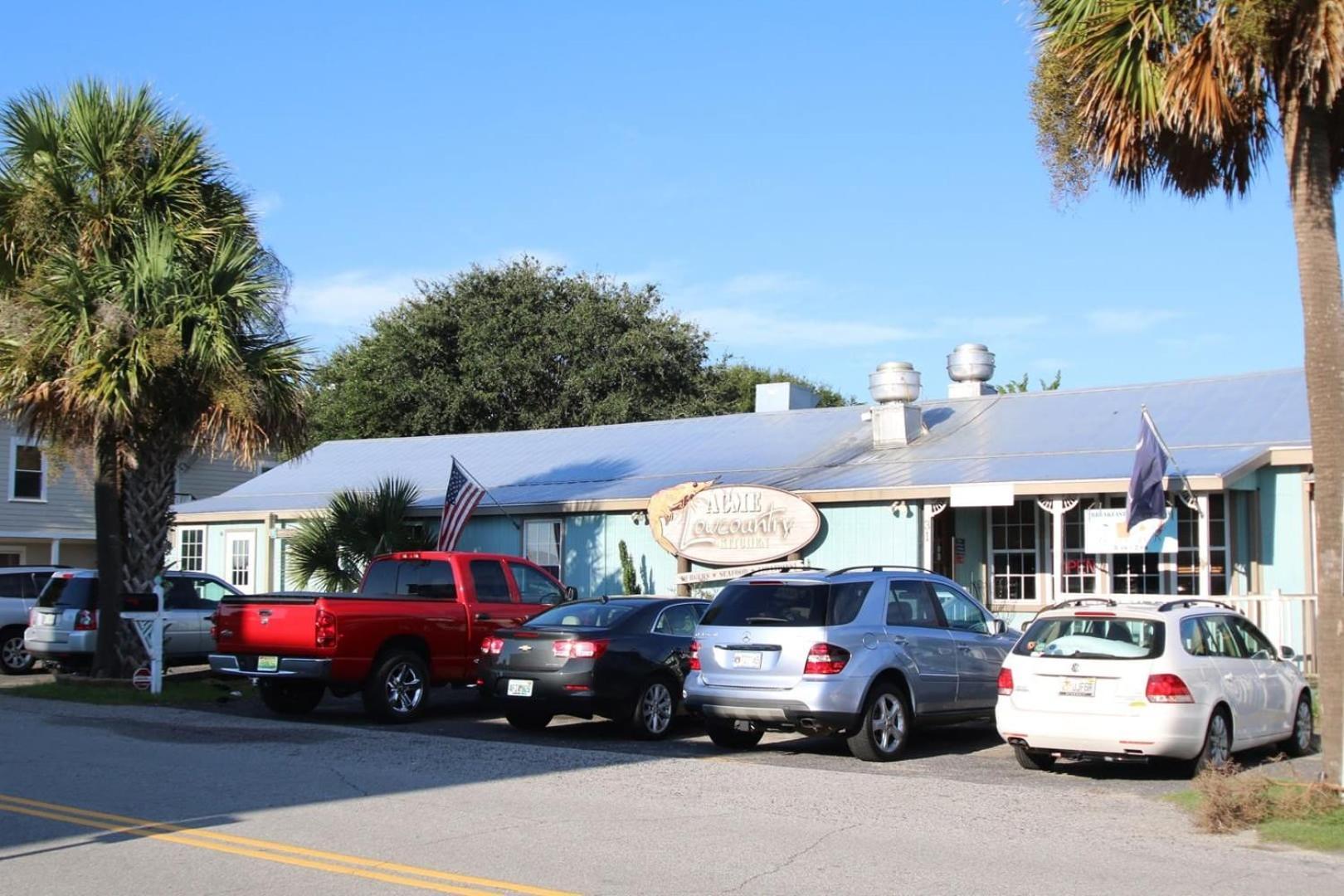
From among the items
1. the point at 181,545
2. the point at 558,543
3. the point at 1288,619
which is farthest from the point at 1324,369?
the point at 181,545

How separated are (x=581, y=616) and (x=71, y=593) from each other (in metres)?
10.2

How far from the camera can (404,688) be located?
52.9 feet

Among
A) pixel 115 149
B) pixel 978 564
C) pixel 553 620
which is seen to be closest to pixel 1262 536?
pixel 978 564

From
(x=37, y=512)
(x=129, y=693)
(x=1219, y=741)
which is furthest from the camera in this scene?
(x=37, y=512)

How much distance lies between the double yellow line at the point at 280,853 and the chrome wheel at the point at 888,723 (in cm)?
585

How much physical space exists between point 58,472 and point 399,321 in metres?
26.9

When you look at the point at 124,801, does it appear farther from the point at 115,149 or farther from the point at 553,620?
the point at 115,149

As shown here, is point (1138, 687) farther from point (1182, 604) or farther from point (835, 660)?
point (835, 660)

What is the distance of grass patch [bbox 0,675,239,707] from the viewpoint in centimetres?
1809

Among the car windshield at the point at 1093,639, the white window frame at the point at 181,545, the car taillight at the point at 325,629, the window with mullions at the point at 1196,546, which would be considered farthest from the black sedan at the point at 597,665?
the white window frame at the point at 181,545

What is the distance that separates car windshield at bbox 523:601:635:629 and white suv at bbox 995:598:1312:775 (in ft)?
15.0

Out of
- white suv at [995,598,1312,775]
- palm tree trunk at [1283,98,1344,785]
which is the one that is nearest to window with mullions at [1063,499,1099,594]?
white suv at [995,598,1312,775]

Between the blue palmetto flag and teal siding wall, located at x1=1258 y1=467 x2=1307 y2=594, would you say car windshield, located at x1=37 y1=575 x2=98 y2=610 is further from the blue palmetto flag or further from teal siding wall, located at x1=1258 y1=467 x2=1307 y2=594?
teal siding wall, located at x1=1258 y1=467 x2=1307 y2=594

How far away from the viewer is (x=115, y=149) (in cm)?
1900
